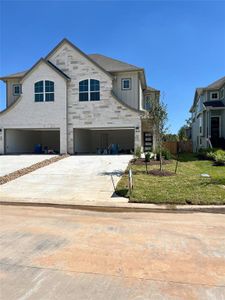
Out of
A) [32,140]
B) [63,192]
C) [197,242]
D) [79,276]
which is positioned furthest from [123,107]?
[79,276]

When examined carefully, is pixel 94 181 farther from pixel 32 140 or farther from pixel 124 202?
pixel 32 140

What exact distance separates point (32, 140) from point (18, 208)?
22735 mm

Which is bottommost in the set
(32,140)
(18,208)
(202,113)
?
(18,208)

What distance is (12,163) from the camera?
64.7 feet

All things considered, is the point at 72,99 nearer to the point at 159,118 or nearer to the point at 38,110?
the point at 38,110

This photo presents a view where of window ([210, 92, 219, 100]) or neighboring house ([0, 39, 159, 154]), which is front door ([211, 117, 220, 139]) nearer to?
window ([210, 92, 219, 100])

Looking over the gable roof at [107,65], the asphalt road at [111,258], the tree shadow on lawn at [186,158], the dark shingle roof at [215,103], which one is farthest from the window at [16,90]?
the asphalt road at [111,258]

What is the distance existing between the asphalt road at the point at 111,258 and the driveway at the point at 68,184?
9.51 feet

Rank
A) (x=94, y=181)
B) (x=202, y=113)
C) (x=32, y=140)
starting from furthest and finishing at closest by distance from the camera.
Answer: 1. (x=32, y=140)
2. (x=202, y=113)
3. (x=94, y=181)

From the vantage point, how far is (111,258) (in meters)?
4.92

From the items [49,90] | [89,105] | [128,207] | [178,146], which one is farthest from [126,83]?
[128,207]

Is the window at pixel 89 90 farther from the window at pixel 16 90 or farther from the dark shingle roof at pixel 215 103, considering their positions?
the dark shingle roof at pixel 215 103

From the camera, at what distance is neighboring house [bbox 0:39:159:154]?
2480 cm

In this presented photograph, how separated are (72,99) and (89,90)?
66.3 inches
